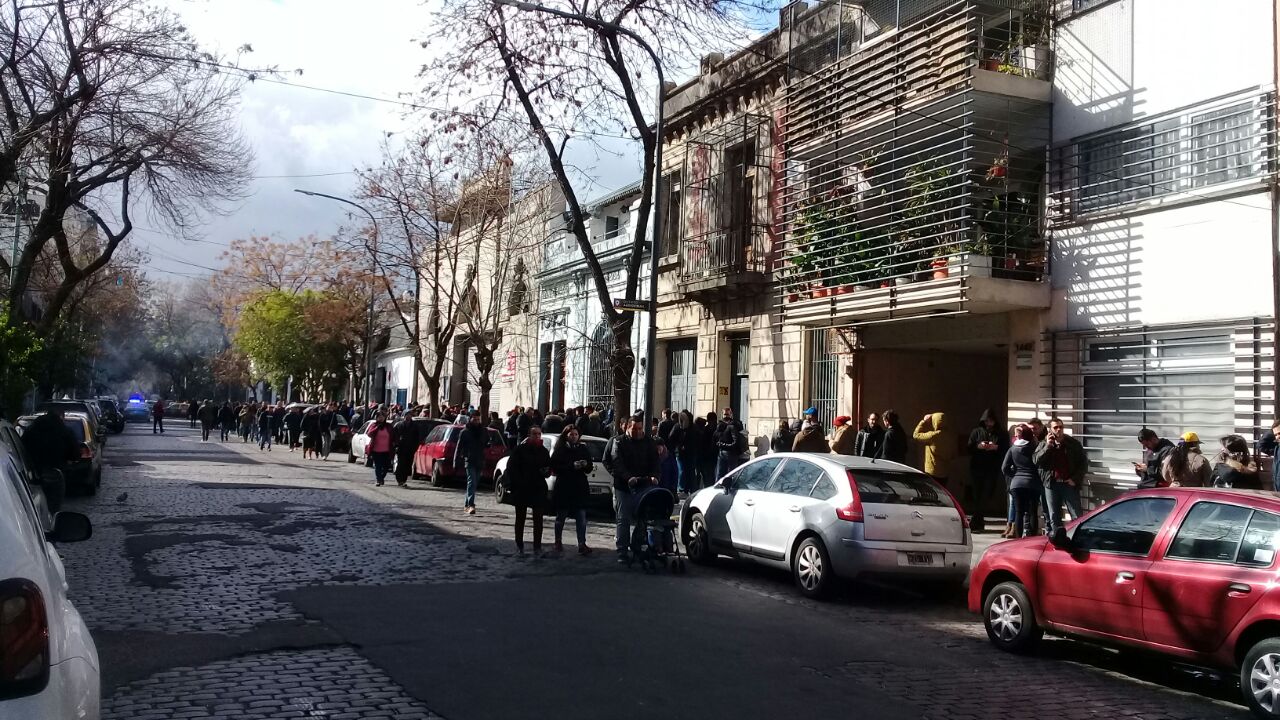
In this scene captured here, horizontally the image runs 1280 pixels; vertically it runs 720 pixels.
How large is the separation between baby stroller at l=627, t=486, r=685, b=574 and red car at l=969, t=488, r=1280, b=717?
163 inches

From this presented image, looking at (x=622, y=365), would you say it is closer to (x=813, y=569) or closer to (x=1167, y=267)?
(x=1167, y=267)

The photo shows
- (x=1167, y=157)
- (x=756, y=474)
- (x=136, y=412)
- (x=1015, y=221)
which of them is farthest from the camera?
(x=136, y=412)

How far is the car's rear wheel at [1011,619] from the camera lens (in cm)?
819

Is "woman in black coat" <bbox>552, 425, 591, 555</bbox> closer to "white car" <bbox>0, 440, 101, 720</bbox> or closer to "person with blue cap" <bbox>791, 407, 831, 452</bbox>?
"person with blue cap" <bbox>791, 407, 831, 452</bbox>

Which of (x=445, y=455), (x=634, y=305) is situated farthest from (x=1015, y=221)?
(x=445, y=455)

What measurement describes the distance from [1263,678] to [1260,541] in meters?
0.84

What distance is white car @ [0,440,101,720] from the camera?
9.56 ft

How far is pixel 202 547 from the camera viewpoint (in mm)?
12141

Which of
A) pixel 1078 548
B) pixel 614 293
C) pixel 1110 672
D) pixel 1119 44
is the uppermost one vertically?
pixel 1119 44

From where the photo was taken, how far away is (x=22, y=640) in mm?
2961

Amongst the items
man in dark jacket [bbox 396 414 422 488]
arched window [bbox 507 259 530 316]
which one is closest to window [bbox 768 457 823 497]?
man in dark jacket [bbox 396 414 422 488]

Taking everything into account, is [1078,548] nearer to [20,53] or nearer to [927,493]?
[927,493]

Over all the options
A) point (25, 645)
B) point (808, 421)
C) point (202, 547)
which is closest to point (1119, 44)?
point (808, 421)

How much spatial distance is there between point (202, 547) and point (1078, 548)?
9.34 metres
